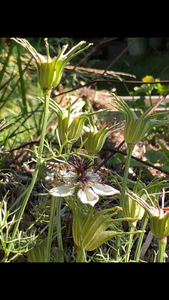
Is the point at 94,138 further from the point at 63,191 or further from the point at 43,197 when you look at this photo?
the point at 43,197

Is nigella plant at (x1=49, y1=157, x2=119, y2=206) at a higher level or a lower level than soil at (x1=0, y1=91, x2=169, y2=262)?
higher

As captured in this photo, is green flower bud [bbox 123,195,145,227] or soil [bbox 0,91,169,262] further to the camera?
soil [bbox 0,91,169,262]

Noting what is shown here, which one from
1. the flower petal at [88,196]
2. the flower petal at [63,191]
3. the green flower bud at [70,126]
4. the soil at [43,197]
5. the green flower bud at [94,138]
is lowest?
the soil at [43,197]

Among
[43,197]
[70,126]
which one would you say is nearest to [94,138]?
[70,126]

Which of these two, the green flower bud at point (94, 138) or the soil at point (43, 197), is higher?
the green flower bud at point (94, 138)

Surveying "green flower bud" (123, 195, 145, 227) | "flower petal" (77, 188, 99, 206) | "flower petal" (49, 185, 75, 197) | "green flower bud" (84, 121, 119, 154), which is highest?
"green flower bud" (84, 121, 119, 154)

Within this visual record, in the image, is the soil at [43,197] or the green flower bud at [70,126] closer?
the green flower bud at [70,126]

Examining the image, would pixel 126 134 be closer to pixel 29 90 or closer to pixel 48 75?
pixel 48 75
